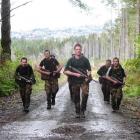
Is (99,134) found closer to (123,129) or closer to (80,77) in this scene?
(123,129)

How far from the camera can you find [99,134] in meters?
12.0

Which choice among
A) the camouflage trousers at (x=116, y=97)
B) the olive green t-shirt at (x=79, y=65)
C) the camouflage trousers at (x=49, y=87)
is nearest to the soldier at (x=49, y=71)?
the camouflage trousers at (x=49, y=87)

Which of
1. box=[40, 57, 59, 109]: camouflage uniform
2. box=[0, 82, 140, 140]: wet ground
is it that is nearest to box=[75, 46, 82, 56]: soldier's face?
box=[0, 82, 140, 140]: wet ground

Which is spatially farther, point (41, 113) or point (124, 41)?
point (124, 41)

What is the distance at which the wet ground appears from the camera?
11727mm

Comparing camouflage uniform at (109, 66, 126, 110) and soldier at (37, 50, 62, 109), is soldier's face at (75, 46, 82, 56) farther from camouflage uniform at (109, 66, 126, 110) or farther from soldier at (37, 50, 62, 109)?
soldier at (37, 50, 62, 109)

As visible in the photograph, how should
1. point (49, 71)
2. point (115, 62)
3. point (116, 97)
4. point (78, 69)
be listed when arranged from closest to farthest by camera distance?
1. point (78, 69)
2. point (115, 62)
3. point (116, 97)
4. point (49, 71)

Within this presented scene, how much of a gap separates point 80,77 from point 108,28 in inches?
3887

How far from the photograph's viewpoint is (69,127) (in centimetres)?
1305

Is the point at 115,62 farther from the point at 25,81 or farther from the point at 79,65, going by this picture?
the point at 25,81

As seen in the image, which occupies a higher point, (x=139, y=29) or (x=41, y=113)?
(x=139, y=29)

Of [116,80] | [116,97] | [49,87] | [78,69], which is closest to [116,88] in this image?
[116,97]

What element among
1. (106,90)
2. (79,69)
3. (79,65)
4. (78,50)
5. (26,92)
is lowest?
(106,90)

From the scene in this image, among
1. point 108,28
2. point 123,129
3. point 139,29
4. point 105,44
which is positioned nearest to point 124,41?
point 139,29
